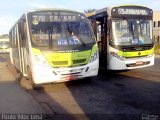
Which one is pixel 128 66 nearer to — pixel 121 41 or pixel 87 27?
pixel 121 41

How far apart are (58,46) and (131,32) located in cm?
379

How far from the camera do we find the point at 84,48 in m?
11.0

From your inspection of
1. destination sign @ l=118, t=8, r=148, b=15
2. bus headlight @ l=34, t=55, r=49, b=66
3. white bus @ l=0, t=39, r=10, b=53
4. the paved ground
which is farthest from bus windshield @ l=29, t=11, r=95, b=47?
white bus @ l=0, t=39, r=10, b=53

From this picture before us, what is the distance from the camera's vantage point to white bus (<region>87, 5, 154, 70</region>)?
12.9 meters

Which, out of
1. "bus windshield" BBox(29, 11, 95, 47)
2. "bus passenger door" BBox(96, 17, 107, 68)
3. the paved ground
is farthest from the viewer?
"bus passenger door" BBox(96, 17, 107, 68)

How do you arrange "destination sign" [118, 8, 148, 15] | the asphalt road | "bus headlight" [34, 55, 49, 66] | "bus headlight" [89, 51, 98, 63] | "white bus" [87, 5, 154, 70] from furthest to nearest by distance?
"destination sign" [118, 8, 148, 15]
"white bus" [87, 5, 154, 70]
"bus headlight" [89, 51, 98, 63]
"bus headlight" [34, 55, 49, 66]
the asphalt road

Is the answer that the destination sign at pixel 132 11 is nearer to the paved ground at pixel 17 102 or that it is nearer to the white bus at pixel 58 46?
the white bus at pixel 58 46

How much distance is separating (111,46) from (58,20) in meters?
2.78

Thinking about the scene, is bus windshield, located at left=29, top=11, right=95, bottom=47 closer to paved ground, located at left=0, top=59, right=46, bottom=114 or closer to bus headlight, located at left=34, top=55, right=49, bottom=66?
bus headlight, located at left=34, top=55, right=49, bottom=66

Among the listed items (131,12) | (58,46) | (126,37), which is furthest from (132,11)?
(58,46)

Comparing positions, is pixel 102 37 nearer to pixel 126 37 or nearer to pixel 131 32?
pixel 126 37

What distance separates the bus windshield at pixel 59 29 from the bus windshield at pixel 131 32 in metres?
1.74

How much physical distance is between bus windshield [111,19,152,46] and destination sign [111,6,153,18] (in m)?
0.22

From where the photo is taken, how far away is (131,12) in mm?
13203
